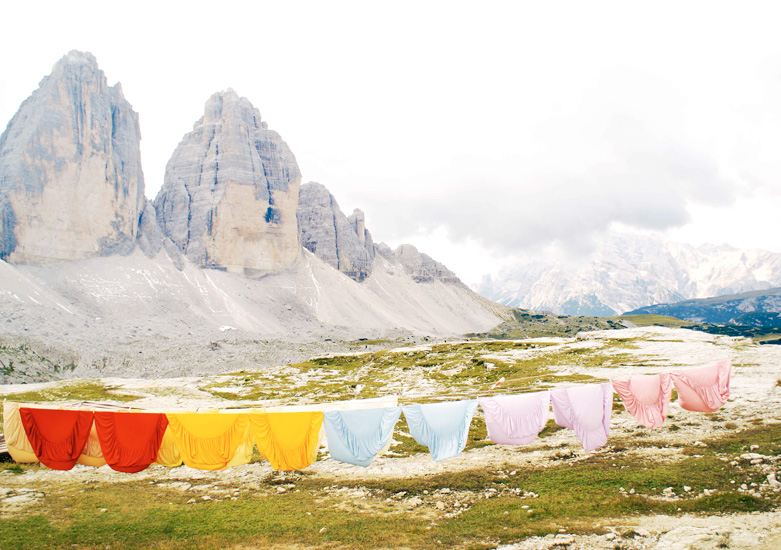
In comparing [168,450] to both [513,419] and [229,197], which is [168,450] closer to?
[513,419]

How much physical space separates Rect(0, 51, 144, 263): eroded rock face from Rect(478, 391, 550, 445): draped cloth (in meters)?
142

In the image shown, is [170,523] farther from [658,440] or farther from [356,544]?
[658,440]

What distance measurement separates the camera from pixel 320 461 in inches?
1107

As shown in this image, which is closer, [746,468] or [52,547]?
[52,547]

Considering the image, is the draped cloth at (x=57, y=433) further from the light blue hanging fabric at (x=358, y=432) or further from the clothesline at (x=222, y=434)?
the light blue hanging fabric at (x=358, y=432)

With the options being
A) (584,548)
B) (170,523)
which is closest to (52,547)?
(170,523)

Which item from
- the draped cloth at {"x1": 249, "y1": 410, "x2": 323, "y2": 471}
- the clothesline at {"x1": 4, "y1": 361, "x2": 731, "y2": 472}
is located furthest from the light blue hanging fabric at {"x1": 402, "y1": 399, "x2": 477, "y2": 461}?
the draped cloth at {"x1": 249, "y1": 410, "x2": 323, "y2": 471}

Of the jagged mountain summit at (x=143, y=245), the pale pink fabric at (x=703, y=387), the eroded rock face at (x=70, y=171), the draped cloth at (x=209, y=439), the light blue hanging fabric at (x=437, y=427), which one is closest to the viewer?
the draped cloth at (x=209, y=439)

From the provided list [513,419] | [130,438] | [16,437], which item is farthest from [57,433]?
[513,419]

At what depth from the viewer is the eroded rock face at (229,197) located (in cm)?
17900

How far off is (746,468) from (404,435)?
65.6 feet

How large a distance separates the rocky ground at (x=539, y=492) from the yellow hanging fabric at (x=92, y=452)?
8.66 ft

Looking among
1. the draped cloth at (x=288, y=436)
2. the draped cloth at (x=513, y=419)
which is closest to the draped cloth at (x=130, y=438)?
the draped cloth at (x=288, y=436)

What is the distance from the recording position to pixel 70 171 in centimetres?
13412
